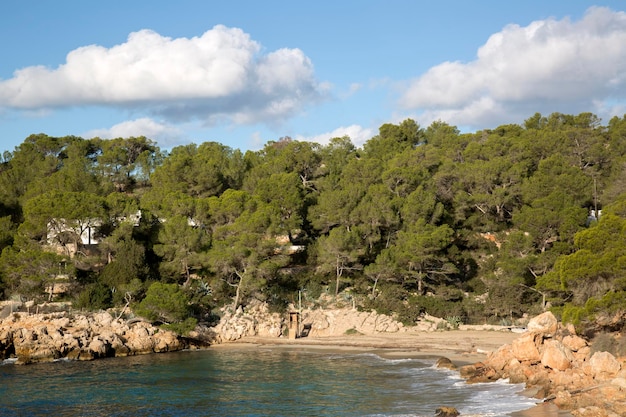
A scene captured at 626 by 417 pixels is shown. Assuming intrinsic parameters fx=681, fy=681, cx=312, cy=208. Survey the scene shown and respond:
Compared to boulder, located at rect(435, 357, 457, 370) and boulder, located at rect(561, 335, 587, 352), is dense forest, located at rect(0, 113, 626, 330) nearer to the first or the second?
boulder, located at rect(561, 335, 587, 352)

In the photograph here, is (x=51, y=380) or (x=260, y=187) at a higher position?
(x=260, y=187)

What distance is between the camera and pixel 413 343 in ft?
124

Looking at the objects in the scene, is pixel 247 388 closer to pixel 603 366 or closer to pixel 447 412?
pixel 447 412

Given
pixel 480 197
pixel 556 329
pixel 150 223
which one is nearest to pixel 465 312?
pixel 480 197

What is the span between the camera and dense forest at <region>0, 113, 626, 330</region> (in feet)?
134

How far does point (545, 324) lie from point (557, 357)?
13.6ft

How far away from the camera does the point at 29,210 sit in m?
41.6

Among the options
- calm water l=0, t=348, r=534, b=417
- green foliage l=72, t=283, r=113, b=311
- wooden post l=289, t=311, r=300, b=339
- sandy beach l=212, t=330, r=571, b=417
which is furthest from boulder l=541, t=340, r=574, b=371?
green foliage l=72, t=283, r=113, b=311

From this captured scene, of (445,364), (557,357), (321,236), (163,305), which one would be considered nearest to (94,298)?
(163,305)

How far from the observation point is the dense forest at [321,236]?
40969mm

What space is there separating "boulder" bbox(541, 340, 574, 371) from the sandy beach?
6.30 meters

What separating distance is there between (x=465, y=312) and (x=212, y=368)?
17440mm

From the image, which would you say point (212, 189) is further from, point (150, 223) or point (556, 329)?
point (556, 329)

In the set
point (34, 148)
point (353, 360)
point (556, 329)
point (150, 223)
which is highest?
point (34, 148)
